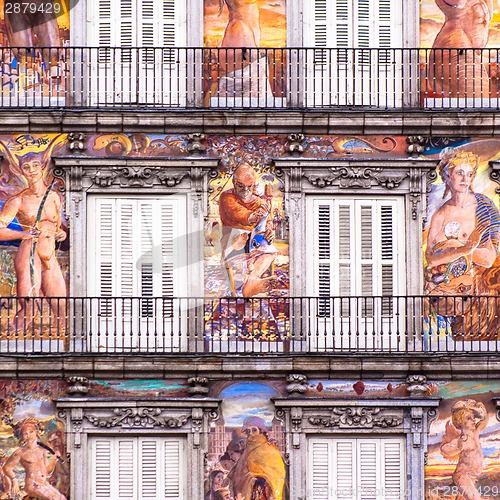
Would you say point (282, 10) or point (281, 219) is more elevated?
point (282, 10)

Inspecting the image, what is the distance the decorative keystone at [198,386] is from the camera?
33438 mm

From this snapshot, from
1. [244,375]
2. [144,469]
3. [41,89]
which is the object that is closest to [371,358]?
[244,375]

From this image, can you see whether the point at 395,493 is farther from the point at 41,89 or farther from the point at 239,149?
the point at 41,89

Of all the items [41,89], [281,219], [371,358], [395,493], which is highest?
[41,89]

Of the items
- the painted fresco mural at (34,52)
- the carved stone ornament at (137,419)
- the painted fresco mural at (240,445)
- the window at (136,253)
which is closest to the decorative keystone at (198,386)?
the painted fresco mural at (240,445)

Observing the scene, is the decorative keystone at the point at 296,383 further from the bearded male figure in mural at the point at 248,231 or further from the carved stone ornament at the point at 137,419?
the carved stone ornament at the point at 137,419

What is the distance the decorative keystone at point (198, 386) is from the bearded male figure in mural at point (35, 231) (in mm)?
2649

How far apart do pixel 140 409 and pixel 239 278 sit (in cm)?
272

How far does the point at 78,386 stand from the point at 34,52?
5.70 meters

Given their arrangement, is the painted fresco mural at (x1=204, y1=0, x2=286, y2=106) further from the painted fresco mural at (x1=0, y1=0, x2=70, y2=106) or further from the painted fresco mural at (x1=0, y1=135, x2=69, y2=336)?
the painted fresco mural at (x1=0, y1=135, x2=69, y2=336)

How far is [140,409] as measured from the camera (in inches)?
1319

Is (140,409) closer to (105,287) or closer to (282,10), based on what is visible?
(105,287)

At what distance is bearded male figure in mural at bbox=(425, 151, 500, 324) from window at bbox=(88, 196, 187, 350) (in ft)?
13.8

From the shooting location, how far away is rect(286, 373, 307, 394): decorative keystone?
33.5 meters
